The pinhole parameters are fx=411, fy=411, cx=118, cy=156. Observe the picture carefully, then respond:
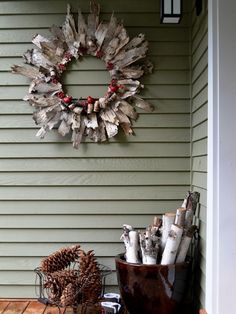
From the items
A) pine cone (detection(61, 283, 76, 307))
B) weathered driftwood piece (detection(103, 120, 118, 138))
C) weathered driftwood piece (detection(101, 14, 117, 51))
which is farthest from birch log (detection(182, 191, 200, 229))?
weathered driftwood piece (detection(101, 14, 117, 51))

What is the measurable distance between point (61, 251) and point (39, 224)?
288mm

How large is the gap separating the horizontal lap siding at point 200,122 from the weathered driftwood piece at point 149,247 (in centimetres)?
26

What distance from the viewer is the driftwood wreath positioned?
2.67 metres

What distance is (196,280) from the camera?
241 centimetres

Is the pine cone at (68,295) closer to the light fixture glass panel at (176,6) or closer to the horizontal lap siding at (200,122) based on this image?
the horizontal lap siding at (200,122)

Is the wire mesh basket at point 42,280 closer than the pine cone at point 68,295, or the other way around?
the pine cone at point 68,295

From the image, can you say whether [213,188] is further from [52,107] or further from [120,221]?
[52,107]

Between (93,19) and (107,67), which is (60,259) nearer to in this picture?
(107,67)

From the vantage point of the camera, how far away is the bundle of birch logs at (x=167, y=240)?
2.21 metres

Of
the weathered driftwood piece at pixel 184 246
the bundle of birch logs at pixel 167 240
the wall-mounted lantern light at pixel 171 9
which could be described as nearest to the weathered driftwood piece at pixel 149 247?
the bundle of birch logs at pixel 167 240

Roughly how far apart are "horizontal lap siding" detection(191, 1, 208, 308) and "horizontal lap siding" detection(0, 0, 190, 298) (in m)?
0.13

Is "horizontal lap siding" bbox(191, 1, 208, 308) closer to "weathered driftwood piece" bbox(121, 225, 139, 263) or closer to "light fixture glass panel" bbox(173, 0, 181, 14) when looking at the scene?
"light fixture glass panel" bbox(173, 0, 181, 14)

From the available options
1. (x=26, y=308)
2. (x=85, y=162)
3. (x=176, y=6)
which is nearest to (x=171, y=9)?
(x=176, y=6)

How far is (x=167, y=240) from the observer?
87.4 inches
